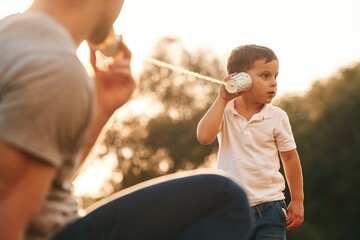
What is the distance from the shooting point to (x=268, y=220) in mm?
5152

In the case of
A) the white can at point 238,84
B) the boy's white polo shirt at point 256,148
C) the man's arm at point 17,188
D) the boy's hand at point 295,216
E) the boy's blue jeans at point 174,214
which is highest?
the man's arm at point 17,188

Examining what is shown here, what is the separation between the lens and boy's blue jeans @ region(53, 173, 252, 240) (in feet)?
7.70

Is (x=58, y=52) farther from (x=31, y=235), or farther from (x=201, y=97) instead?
(x=201, y=97)

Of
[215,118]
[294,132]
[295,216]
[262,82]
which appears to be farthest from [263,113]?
[294,132]

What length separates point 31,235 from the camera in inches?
87.1

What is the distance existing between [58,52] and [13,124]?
23 cm

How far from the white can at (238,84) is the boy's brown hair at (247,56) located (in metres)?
0.21

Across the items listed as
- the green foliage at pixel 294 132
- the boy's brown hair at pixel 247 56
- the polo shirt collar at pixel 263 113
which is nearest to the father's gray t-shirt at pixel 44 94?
the polo shirt collar at pixel 263 113

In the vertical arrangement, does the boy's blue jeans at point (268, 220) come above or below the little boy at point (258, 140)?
below

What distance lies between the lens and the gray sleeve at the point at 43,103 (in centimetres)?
195

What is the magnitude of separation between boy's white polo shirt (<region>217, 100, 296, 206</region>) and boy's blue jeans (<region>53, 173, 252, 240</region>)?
2620 mm

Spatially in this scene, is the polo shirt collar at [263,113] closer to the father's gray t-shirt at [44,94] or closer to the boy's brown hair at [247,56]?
the boy's brown hair at [247,56]

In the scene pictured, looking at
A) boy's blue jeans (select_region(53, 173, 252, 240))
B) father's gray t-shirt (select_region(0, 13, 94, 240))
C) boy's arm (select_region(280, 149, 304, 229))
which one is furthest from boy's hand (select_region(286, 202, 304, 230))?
father's gray t-shirt (select_region(0, 13, 94, 240))

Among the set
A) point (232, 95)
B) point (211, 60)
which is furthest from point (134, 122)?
point (232, 95)
